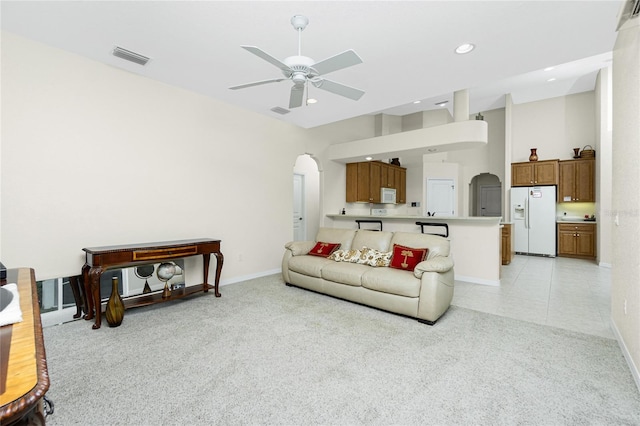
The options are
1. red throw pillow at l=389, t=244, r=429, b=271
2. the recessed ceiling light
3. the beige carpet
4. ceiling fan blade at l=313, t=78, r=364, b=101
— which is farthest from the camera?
red throw pillow at l=389, t=244, r=429, b=271

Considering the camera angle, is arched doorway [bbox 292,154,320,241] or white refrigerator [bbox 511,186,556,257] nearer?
white refrigerator [bbox 511,186,556,257]

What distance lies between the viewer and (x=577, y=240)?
23.0 feet

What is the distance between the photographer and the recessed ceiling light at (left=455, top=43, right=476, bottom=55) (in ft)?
9.21

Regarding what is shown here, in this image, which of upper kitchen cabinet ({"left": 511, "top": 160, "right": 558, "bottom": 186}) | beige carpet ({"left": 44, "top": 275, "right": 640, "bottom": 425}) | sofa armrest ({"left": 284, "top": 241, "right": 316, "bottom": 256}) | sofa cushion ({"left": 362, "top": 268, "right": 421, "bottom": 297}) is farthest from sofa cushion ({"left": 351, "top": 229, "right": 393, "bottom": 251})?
upper kitchen cabinet ({"left": 511, "top": 160, "right": 558, "bottom": 186})

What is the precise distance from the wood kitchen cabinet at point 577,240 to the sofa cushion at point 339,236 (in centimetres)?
598

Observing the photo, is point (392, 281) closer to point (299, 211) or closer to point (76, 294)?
point (76, 294)

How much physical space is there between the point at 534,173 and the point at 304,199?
19.3 feet

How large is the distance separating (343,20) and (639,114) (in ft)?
7.42

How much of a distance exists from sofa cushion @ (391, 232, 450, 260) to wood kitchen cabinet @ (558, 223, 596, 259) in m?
5.54

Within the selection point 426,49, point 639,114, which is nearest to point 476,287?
point 639,114

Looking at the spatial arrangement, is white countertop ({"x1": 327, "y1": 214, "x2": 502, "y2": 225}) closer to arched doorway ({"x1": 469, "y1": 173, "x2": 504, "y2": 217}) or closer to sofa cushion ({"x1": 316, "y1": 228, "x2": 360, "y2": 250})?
sofa cushion ({"x1": 316, "y1": 228, "x2": 360, "y2": 250})

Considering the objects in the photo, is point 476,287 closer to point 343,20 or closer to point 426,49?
point 426,49

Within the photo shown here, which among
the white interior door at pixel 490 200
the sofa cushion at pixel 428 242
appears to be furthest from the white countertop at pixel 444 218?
the white interior door at pixel 490 200

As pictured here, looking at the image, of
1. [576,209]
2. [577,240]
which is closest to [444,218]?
[577,240]
